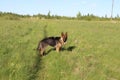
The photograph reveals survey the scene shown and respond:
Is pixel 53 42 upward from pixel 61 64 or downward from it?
upward

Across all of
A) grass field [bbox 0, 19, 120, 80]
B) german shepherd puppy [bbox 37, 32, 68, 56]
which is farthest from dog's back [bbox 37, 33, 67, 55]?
grass field [bbox 0, 19, 120, 80]

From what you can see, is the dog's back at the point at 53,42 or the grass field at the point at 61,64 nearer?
the grass field at the point at 61,64

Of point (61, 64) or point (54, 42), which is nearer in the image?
point (61, 64)

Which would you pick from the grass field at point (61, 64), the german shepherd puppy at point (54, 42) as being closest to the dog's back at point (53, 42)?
the german shepherd puppy at point (54, 42)

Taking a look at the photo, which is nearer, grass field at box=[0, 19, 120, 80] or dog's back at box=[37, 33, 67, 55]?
grass field at box=[0, 19, 120, 80]

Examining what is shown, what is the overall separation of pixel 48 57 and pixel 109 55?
2965 millimetres

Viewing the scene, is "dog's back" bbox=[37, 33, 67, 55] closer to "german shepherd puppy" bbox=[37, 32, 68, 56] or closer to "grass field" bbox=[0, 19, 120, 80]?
"german shepherd puppy" bbox=[37, 32, 68, 56]

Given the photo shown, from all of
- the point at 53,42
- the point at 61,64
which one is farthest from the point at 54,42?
the point at 61,64

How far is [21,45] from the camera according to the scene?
58.9 ft

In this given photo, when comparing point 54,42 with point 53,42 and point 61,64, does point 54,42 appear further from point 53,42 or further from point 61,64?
point 61,64

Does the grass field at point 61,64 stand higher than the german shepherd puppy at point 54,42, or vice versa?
the german shepherd puppy at point 54,42

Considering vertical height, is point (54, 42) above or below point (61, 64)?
above

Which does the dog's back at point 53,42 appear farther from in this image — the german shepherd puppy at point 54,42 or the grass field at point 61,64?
the grass field at point 61,64

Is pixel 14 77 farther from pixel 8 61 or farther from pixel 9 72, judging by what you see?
pixel 8 61
